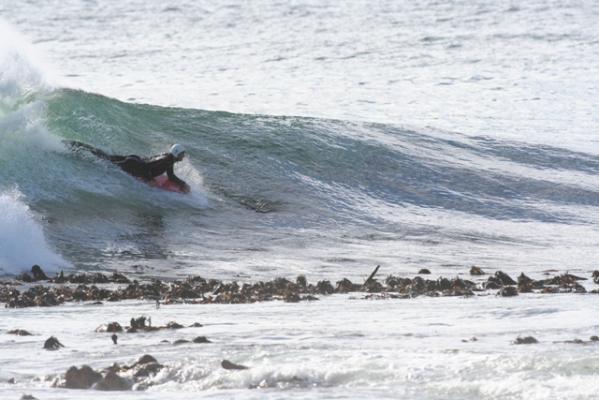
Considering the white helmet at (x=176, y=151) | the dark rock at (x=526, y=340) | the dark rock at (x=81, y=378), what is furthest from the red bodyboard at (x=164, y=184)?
the dark rock at (x=81, y=378)

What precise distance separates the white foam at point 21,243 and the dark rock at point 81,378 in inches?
235

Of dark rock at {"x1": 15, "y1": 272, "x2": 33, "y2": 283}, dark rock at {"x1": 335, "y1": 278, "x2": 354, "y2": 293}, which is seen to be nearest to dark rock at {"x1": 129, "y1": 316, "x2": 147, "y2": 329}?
dark rock at {"x1": 335, "y1": 278, "x2": 354, "y2": 293}

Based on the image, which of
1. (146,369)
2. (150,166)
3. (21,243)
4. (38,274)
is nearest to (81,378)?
(146,369)

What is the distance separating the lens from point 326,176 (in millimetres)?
22297

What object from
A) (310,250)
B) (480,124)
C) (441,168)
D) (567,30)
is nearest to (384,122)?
(480,124)

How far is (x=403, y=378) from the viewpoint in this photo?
7621 millimetres

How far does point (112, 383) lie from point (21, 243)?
6927 mm

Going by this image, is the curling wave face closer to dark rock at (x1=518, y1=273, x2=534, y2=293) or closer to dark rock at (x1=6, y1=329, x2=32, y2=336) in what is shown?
dark rock at (x1=518, y1=273, x2=534, y2=293)

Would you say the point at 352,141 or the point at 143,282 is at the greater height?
the point at 352,141

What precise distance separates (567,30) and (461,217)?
998 inches

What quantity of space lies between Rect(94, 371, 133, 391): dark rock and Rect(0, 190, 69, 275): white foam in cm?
612

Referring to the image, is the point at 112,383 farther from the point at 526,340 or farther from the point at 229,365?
the point at 526,340

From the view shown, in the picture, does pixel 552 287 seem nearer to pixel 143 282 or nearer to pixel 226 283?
pixel 226 283

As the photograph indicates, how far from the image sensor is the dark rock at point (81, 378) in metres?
7.66
